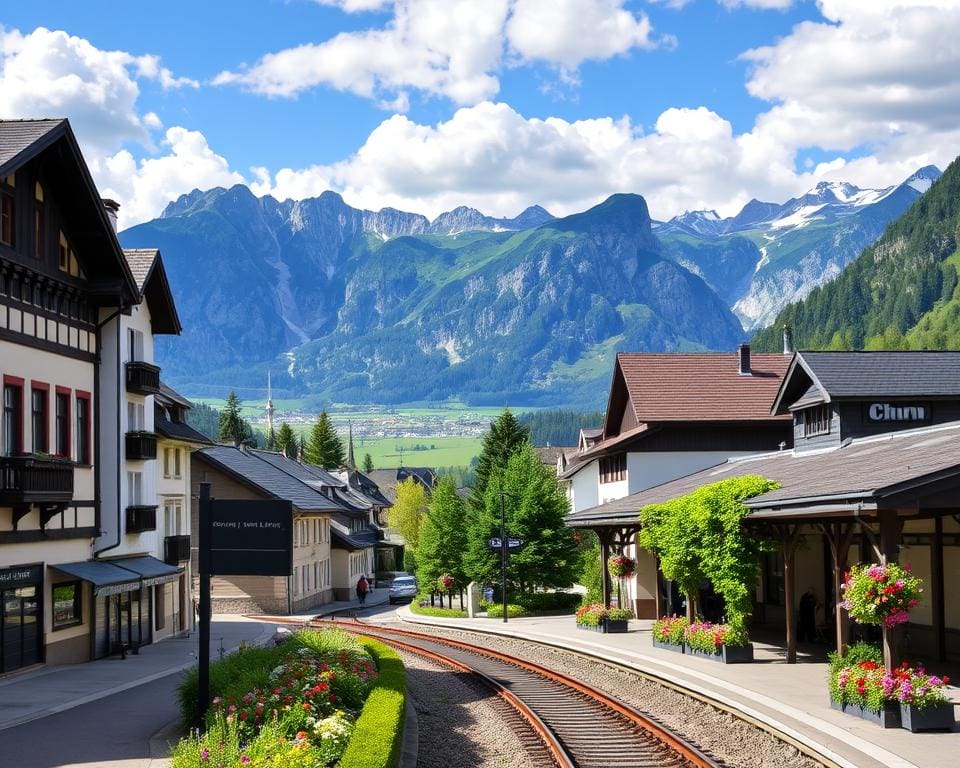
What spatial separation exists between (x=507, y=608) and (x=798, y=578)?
17995 millimetres

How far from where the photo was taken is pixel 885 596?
19344 mm

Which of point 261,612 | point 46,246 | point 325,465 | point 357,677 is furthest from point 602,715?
point 325,465

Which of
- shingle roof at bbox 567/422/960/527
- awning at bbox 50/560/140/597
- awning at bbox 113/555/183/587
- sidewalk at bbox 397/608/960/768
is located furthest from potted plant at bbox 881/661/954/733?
awning at bbox 113/555/183/587

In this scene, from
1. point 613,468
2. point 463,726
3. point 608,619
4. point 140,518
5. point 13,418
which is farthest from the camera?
point 613,468

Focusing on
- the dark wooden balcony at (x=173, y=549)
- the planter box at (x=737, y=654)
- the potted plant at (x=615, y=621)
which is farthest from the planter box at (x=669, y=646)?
the dark wooden balcony at (x=173, y=549)

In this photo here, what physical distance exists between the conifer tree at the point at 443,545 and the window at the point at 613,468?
315 inches

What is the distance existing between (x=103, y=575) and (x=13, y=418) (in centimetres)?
593

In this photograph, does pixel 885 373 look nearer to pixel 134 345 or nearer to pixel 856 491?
pixel 856 491

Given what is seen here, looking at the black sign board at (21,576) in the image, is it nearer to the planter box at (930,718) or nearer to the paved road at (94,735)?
the paved road at (94,735)

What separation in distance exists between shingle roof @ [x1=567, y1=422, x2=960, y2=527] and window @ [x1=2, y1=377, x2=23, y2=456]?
17.2 meters

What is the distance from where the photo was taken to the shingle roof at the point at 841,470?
20.6 metres

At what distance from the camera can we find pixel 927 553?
2848 centimetres

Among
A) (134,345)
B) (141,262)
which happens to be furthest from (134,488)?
(141,262)

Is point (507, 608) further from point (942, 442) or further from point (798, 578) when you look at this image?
point (942, 442)
